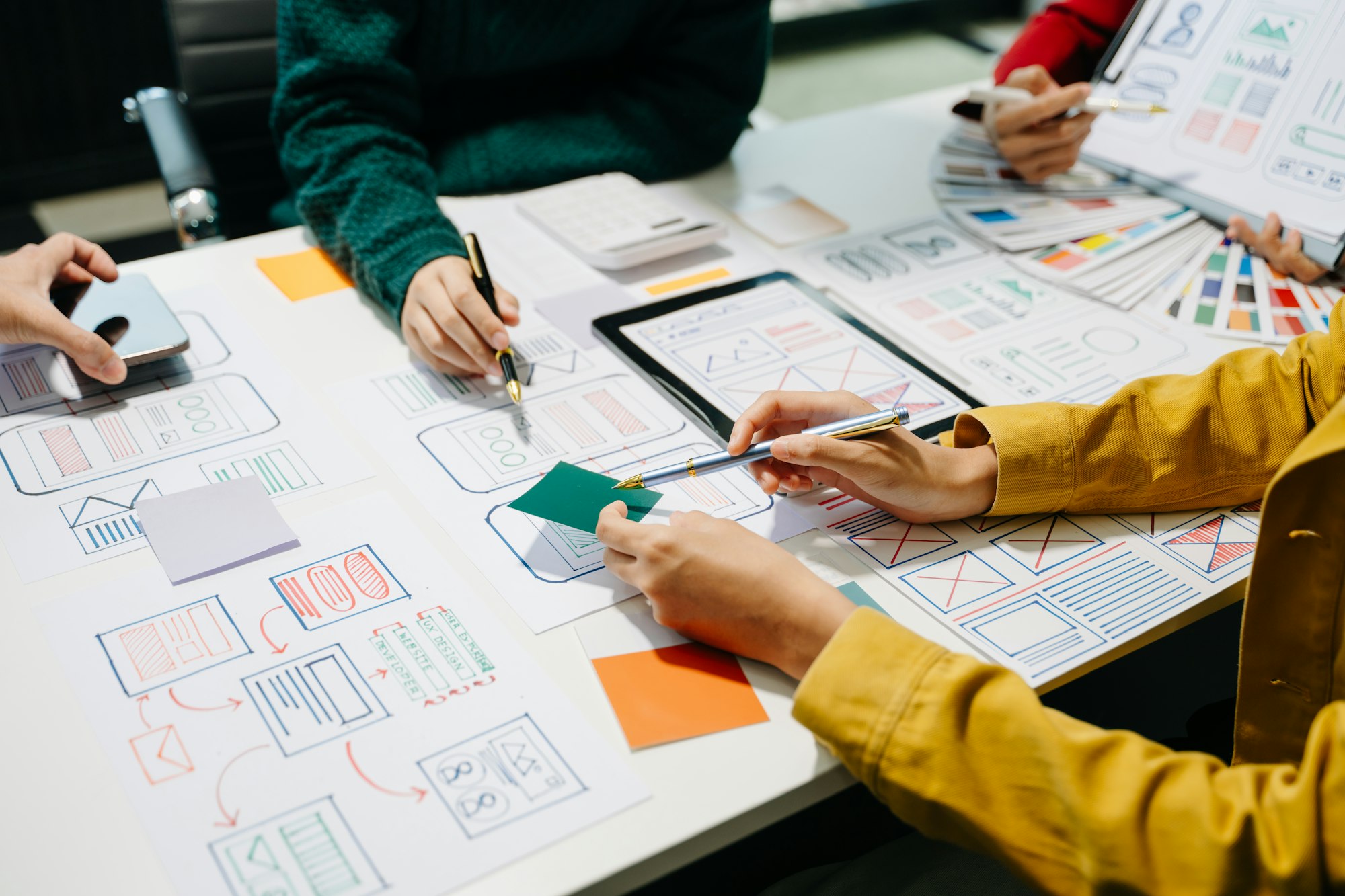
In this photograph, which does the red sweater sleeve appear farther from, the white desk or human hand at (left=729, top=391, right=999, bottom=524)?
the white desk

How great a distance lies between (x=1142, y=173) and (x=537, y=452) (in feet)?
3.39

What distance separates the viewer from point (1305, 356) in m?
0.94

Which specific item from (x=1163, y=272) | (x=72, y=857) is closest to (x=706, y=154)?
(x=1163, y=272)

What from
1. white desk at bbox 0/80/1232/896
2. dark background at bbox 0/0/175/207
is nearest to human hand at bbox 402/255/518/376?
white desk at bbox 0/80/1232/896

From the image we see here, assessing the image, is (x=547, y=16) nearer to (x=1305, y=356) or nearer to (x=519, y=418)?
(x=519, y=418)

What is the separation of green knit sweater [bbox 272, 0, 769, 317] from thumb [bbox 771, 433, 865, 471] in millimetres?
484

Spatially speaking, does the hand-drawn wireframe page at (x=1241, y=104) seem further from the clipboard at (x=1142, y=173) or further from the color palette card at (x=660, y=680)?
the color palette card at (x=660, y=680)

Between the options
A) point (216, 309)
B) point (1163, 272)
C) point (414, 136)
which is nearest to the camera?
point (216, 309)

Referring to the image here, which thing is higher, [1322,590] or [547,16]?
[547,16]

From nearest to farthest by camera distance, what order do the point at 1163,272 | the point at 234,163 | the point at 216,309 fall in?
the point at 216,309
the point at 1163,272
the point at 234,163

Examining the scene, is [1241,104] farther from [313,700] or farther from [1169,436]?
[313,700]

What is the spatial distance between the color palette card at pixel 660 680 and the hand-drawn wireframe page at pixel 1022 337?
0.47 metres

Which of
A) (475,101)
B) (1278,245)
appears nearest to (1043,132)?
(1278,245)

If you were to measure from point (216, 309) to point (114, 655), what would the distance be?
521mm
